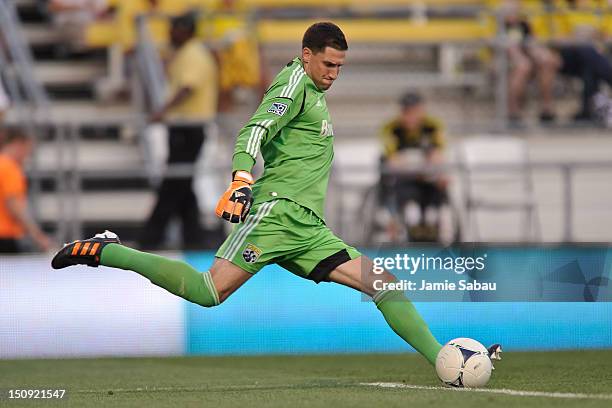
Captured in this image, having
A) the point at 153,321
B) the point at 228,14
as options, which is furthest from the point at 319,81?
the point at 228,14

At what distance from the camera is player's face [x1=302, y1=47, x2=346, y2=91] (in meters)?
7.46

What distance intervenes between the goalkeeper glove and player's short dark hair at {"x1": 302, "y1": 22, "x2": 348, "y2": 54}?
953 mm

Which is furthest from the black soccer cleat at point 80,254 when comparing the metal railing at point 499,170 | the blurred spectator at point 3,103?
the blurred spectator at point 3,103

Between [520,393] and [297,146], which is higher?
[297,146]

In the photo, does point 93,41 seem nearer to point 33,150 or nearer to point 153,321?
point 33,150

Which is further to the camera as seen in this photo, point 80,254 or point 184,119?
point 184,119

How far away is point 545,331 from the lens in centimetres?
989

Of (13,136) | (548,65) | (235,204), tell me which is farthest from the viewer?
(548,65)

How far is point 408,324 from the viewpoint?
750 cm

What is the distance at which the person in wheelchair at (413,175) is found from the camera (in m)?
13.4

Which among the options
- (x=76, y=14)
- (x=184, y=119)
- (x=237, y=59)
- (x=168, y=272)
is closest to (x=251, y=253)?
(x=168, y=272)

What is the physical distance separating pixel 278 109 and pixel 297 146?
0.34 metres

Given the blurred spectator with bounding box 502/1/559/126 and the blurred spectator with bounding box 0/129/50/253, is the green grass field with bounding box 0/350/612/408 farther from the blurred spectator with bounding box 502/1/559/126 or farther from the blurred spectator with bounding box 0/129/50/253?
the blurred spectator with bounding box 502/1/559/126

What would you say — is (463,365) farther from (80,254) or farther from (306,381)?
(80,254)
